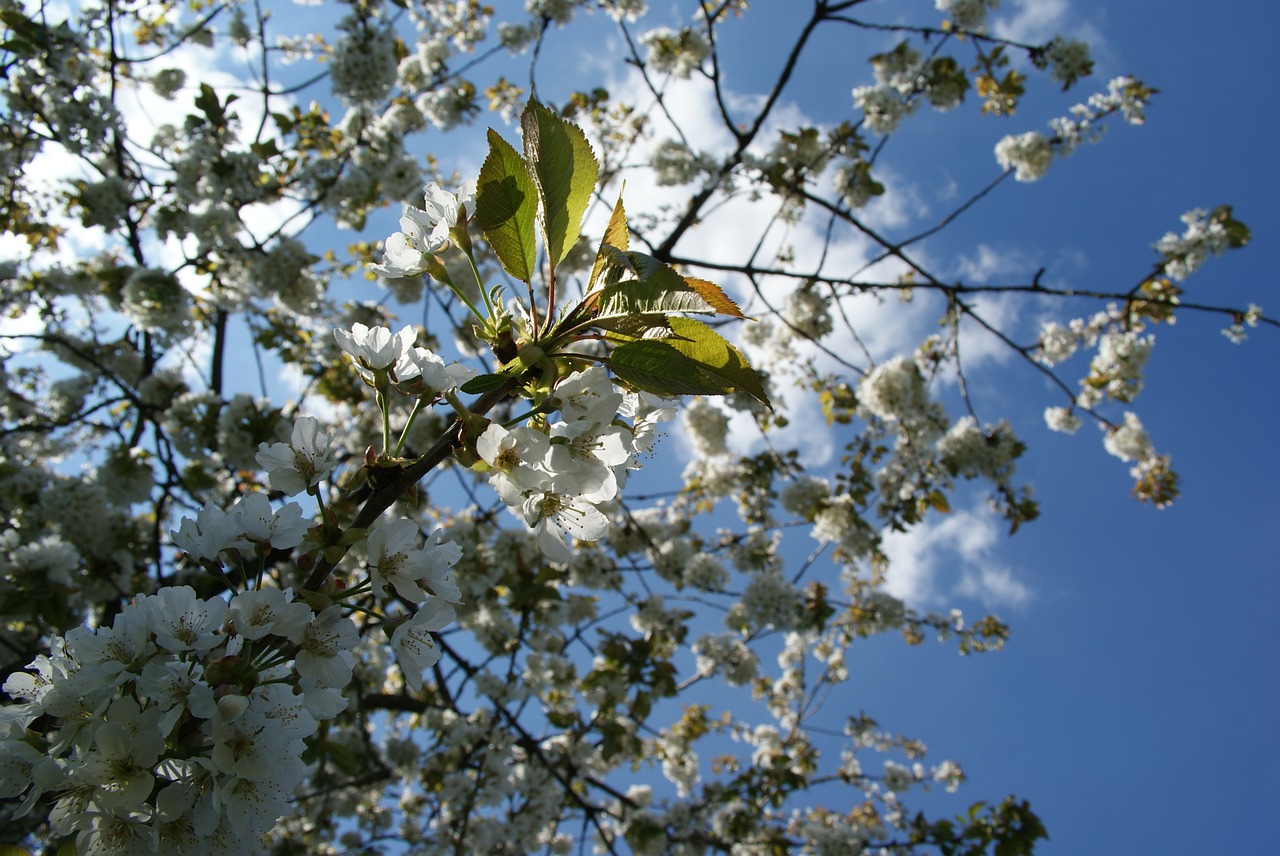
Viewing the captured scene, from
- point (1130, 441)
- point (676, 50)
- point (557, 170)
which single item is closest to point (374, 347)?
point (557, 170)

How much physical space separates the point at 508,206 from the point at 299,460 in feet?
1.88

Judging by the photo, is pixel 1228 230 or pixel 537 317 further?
pixel 1228 230

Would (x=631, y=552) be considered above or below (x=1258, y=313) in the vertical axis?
below

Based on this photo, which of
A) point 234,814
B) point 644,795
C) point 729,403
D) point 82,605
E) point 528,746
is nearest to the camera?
point 234,814

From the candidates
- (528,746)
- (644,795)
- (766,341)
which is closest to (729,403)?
(766,341)

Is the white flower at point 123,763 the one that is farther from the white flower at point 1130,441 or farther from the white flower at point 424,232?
the white flower at point 1130,441

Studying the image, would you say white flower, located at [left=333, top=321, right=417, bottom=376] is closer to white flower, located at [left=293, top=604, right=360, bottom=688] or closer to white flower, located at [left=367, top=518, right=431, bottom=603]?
white flower, located at [left=367, top=518, right=431, bottom=603]

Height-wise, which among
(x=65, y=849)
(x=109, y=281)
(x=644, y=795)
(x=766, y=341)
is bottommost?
(x=65, y=849)

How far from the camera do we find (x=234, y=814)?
91cm

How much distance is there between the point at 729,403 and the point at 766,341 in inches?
50.3

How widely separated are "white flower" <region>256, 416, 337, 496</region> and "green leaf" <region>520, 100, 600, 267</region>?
20.7 inches

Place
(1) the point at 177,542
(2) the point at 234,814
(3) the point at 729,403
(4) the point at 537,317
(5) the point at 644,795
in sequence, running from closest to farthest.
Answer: (2) the point at 234,814, (1) the point at 177,542, (4) the point at 537,317, (3) the point at 729,403, (5) the point at 644,795

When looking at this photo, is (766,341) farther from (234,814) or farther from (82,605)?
(234,814)

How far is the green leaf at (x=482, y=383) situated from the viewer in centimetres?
105
